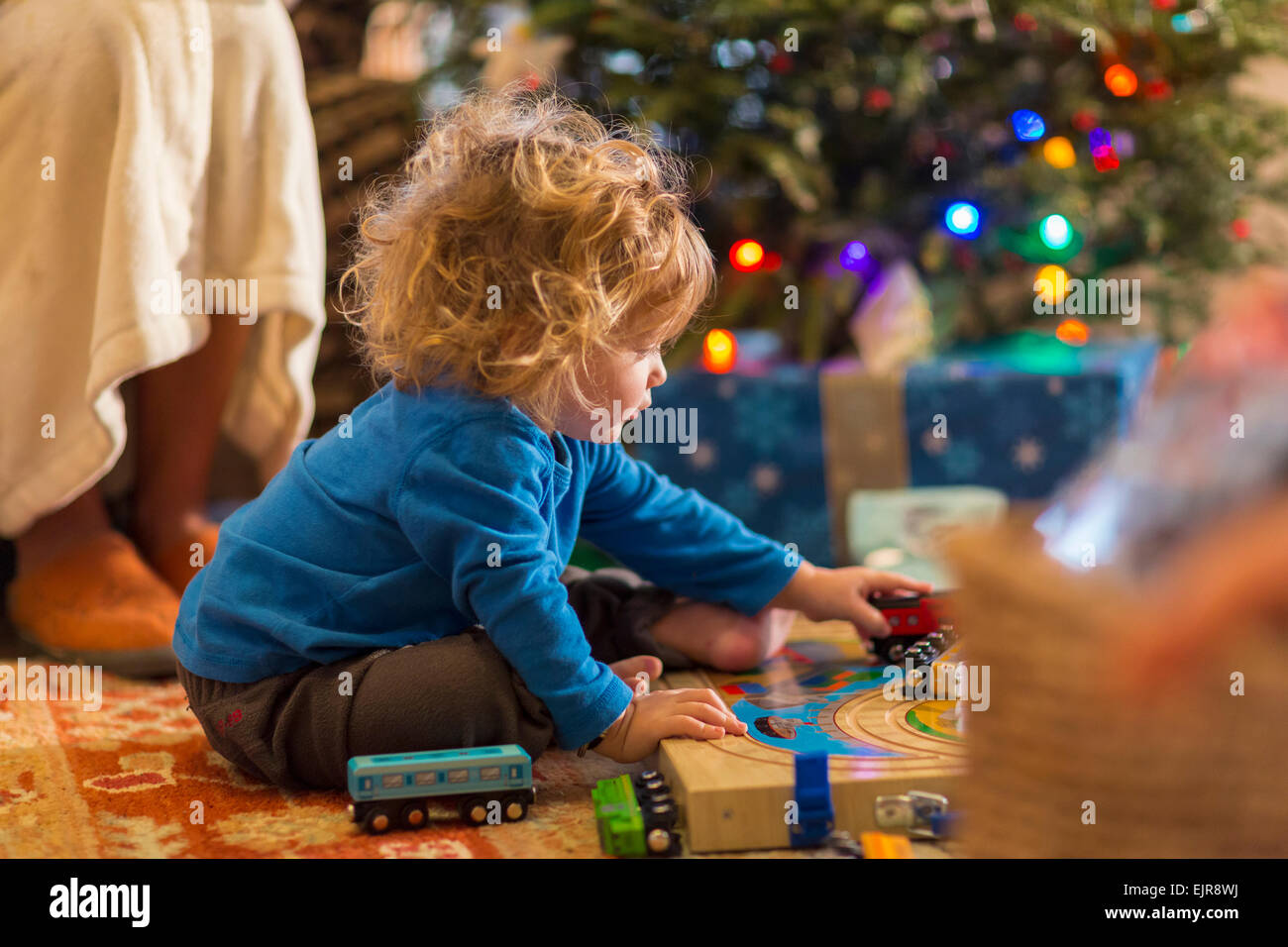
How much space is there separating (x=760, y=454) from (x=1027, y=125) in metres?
0.66

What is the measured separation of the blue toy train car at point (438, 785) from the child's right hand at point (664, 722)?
0.26 feet

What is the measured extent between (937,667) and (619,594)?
0.29 metres

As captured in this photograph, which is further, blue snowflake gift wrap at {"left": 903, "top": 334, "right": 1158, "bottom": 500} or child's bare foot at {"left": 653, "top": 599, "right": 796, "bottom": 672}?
blue snowflake gift wrap at {"left": 903, "top": 334, "right": 1158, "bottom": 500}

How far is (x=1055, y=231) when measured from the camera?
69.9 inches

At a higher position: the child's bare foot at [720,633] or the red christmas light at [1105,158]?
the red christmas light at [1105,158]

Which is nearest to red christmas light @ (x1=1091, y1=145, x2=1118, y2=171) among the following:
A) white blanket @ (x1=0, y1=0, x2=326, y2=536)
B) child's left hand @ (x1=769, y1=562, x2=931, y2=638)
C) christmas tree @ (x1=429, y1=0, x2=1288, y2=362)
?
christmas tree @ (x1=429, y1=0, x2=1288, y2=362)

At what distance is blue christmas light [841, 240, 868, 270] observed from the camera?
176 cm

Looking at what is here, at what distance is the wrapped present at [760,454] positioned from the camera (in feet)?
5.24

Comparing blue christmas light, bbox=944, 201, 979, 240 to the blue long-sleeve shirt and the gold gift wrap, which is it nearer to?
the blue long-sleeve shirt

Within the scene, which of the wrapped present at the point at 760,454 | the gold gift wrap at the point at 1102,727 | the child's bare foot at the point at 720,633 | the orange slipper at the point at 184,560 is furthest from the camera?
the wrapped present at the point at 760,454

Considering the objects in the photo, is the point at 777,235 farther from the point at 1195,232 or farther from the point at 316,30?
the point at 316,30

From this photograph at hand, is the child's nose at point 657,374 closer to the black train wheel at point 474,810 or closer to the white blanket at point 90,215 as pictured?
the black train wheel at point 474,810

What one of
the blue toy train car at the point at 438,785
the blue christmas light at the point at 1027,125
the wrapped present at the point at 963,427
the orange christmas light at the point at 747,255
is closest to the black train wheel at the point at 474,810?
the blue toy train car at the point at 438,785
